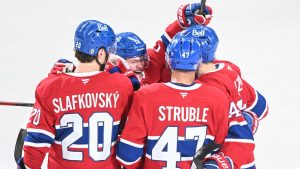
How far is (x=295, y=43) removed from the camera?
5801mm

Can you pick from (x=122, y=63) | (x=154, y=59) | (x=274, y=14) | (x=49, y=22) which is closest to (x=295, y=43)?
(x=274, y=14)

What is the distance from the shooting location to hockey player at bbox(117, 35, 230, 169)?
247 centimetres

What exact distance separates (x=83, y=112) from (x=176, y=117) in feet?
1.24

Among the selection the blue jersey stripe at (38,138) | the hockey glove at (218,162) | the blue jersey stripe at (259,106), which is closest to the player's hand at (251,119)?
the blue jersey stripe at (259,106)

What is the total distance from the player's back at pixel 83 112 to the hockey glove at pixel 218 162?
397 millimetres

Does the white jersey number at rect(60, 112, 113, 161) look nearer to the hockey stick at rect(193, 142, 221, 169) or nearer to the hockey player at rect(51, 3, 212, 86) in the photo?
the hockey stick at rect(193, 142, 221, 169)

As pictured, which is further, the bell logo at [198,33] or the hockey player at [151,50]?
the hockey player at [151,50]

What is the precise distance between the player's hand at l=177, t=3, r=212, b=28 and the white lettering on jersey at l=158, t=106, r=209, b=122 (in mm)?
816

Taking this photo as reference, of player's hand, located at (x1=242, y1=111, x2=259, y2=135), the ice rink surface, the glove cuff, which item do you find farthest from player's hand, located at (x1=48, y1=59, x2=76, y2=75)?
the ice rink surface

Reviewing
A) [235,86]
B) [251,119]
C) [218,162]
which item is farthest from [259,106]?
[218,162]

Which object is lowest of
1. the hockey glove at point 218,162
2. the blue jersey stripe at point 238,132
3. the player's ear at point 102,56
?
the hockey glove at point 218,162

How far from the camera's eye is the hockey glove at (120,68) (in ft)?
9.16

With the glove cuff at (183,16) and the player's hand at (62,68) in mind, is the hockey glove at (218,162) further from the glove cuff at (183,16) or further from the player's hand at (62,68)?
the glove cuff at (183,16)

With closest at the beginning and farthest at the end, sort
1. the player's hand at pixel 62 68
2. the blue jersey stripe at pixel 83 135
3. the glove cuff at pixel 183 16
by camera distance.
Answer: the blue jersey stripe at pixel 83 135
the player's hand at pixel 62 68
the glove cuff at pixel 183 16
